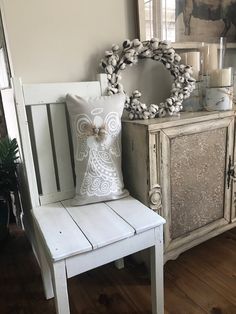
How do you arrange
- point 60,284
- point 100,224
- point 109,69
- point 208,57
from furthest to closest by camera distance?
point 208,57, point 109,69, point 100,224, point 60,284

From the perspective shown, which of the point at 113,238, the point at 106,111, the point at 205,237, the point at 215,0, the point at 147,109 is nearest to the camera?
the point at 113,238

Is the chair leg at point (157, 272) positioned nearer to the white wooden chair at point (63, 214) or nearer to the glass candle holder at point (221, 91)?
the white wooden chair at point (63, 214)

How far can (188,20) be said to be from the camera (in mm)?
1569

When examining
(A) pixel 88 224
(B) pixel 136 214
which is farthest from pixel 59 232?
(B) pixel 136 214

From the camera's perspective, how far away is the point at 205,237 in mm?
1490

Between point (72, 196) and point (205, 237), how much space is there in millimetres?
774

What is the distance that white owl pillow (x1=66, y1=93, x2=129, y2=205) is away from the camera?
119 cm

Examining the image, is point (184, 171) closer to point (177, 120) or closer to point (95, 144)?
point (177, 120)

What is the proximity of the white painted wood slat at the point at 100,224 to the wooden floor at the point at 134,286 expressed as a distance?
474 mm

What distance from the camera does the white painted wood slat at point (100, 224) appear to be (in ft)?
3.19

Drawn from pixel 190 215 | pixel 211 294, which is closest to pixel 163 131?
pixel 190 215

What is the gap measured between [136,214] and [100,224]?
0.53 feet

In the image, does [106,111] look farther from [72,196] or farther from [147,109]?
[72,196]

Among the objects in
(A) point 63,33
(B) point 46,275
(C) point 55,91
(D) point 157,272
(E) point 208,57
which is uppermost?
(A) point 63,33
